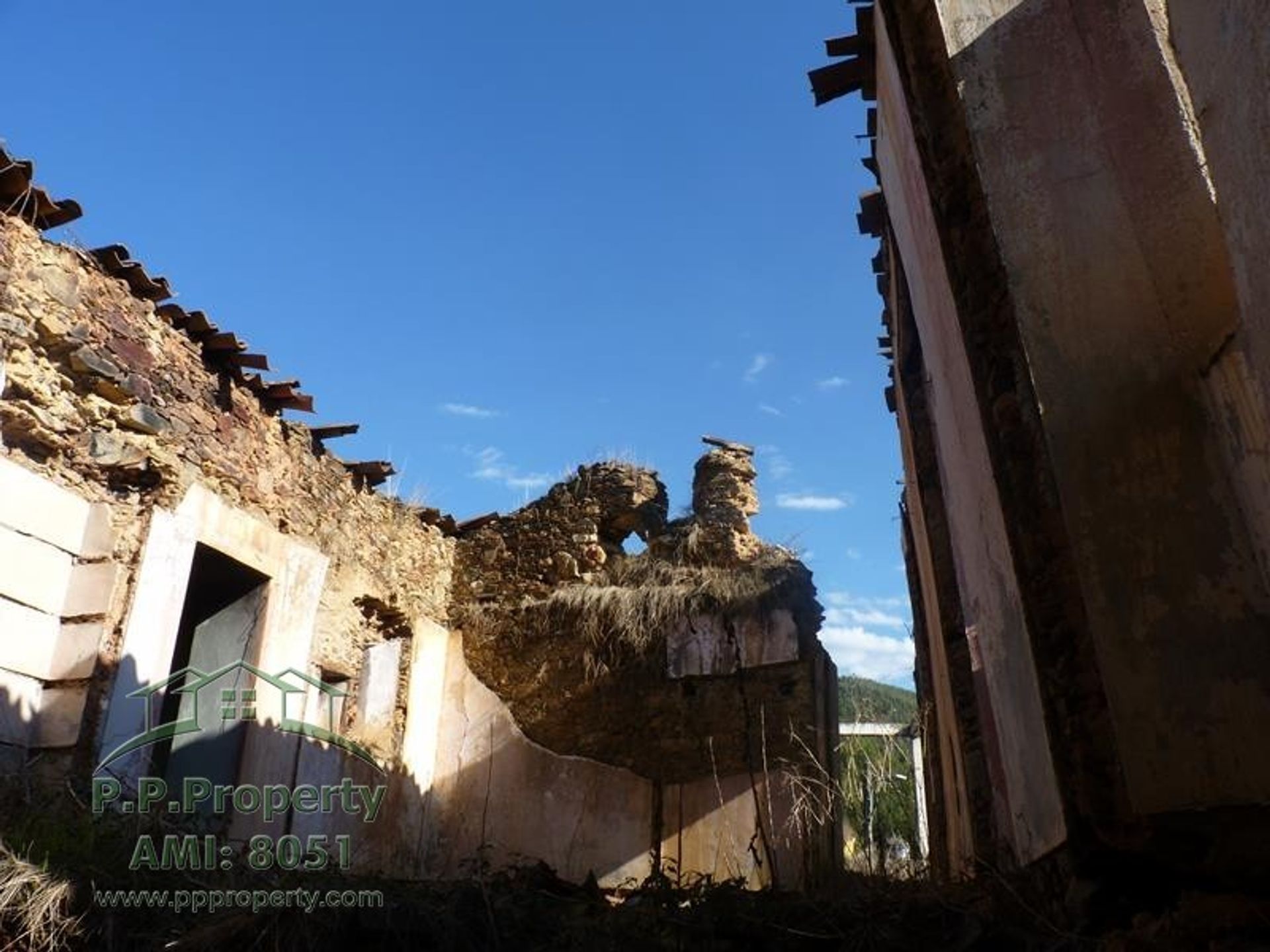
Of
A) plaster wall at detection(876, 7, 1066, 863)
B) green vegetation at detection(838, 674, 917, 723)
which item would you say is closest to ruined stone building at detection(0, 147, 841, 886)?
plaster wall at detection(876, 7, 1066, 863)

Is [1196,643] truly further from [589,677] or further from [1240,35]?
[589,677]

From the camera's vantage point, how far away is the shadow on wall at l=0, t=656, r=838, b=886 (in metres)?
8.30

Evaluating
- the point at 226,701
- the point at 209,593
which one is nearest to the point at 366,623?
the point at 209,593

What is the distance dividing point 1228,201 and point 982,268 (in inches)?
36.8

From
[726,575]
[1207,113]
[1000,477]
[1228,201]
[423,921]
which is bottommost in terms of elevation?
[423,921]

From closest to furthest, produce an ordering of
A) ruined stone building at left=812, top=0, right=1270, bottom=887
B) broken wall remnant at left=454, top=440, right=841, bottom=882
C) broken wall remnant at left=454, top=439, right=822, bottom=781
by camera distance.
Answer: ruined stone building at left=812, top=0, right=1270, bottom=887 → broken wall remnant at left=454, top=440, right=841, bottom=882 → broken wall remnant at left=454, top=439, right=822, bottom=781

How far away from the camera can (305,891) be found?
434 cm

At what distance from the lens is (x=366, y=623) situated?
10203mm

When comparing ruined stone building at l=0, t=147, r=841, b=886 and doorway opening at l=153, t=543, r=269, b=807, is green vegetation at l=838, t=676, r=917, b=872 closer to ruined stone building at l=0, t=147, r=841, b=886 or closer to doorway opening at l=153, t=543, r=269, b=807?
ruined stone building at l=0, t=147, r=841, b=886

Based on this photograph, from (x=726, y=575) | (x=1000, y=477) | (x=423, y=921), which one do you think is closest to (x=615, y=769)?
(x=726, y=575)

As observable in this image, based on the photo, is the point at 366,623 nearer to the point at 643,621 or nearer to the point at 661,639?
the point at 643,621

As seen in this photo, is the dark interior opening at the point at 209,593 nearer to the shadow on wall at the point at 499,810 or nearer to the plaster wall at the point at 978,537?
the shadow on wall at the point at 499,810

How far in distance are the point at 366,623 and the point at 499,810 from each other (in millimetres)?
2387

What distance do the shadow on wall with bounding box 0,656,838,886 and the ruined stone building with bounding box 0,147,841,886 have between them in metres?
0.03
